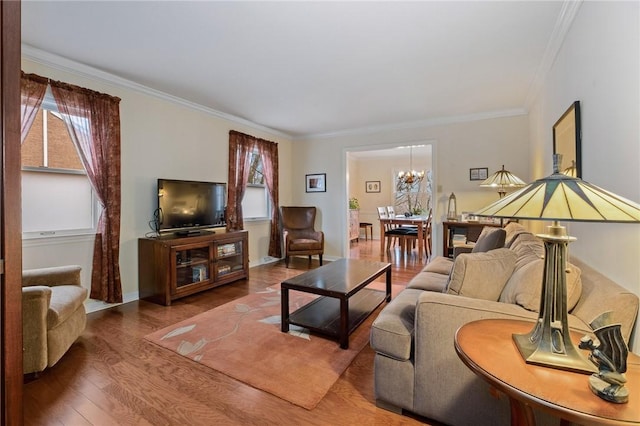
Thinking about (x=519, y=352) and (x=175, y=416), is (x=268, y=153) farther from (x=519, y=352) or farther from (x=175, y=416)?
(x=519, y=352)

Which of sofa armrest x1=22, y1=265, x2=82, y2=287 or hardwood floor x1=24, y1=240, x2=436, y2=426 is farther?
sofa armrest x1=22, y1=265, x2=82, y2=287

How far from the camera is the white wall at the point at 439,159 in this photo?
14.6 feet

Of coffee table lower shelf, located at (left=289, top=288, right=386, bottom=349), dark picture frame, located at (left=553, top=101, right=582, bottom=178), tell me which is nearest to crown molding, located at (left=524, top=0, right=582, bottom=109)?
dark picture frame, located at (left=553, top=101, right=582, bottom=178)

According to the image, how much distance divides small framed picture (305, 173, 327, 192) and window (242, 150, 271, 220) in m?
0.91

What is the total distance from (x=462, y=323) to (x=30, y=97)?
366 centimetres

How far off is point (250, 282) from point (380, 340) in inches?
112

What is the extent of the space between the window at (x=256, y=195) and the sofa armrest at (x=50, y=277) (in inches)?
109

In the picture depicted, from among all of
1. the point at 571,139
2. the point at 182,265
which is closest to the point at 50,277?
the point at 182,265

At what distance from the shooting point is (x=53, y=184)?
9.39 ft

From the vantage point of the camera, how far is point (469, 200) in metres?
4.71

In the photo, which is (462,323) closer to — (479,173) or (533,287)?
(533,287)

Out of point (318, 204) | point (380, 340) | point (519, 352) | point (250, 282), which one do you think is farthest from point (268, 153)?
point (519, 352)

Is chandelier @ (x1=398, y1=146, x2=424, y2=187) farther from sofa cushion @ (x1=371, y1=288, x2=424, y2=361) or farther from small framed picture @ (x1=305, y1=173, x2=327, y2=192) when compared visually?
sofa cushion @ (x1=371, y1=288, x2=424, y2=361)

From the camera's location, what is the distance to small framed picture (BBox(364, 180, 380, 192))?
8820 mm
